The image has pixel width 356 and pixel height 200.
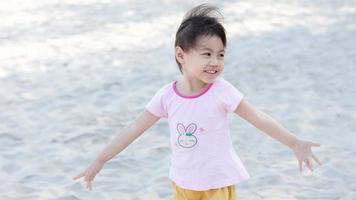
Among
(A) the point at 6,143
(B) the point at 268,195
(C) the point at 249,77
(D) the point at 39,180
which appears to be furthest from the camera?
(C) the point at 249,77

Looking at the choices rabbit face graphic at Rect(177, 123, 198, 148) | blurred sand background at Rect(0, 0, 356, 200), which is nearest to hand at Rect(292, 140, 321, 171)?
rabbit face graphic at Rect(177, 123, 198, 148)

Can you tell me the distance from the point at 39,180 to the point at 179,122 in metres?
2.28

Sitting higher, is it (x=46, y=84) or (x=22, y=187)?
(x=22, y=187)

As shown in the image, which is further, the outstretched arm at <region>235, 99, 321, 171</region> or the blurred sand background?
the blurred sand background

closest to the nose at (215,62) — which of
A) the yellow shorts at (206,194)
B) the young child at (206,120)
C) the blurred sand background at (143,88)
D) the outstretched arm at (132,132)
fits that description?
the young child at (206,120)

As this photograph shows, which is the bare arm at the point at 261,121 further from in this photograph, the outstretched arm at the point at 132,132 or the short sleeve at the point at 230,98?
the outstretched arm at the point at 132,132

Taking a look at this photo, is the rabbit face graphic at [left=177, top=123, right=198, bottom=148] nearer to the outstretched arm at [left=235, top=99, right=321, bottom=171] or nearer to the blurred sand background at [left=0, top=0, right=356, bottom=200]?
the outstretched arm at [left=235, top=99, right=321, bottom=171]

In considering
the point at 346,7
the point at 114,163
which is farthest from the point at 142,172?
the point at 346,7

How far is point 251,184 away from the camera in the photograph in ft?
16.1

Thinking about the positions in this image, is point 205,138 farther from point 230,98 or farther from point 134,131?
point 134,131

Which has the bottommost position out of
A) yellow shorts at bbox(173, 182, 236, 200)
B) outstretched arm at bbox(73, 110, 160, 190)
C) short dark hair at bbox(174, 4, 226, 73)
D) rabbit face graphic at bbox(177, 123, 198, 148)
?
yellow shorts at bbox(173, 182, 236, 200)

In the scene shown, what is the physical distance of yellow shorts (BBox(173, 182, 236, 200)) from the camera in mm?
3143

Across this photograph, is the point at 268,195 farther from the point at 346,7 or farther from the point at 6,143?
the point at 346,7

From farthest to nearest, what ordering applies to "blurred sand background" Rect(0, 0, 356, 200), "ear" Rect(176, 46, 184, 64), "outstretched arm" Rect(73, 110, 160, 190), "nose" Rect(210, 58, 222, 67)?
1. "blurred sand background" Rect(0, 0, 356, 200)
2. "outstretched arm" Rect(73, 110, 160, 190)
3. "ear" Rect(176, 46, 184, 64)
4. "nose" Rect(210, 58, 222, 67)
